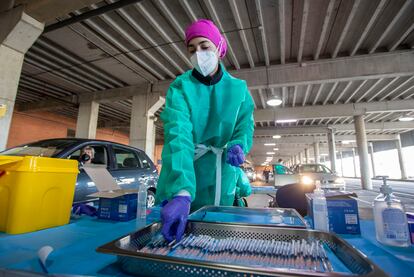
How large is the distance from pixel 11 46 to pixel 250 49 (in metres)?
4.90

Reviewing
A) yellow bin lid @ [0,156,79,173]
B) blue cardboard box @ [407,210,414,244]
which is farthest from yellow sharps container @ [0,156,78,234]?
blue cardboard box @ [407,210,414,244]

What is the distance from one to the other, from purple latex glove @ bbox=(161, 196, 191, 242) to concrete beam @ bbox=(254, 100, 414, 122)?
974cm

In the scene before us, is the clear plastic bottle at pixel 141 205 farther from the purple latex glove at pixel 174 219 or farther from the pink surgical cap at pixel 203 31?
the pink surgical cap at pixel 203 31

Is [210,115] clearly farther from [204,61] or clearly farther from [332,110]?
[332,110]

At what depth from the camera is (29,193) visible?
0.89 meters

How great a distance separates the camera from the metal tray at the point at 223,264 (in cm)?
43

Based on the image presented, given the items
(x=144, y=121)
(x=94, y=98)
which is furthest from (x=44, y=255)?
(x=94, y=98)

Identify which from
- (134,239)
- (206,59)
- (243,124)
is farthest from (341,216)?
(206,59)

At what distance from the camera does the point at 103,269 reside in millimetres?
538

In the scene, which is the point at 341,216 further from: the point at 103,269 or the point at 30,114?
the point at 30,114

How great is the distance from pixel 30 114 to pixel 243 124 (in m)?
12.4

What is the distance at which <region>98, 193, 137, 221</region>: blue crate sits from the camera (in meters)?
1.15

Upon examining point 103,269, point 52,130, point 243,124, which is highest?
point 52,130

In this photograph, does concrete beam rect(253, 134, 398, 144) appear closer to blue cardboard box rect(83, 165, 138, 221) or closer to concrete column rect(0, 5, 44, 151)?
concrete column rect(0, 5, 44, 151)
